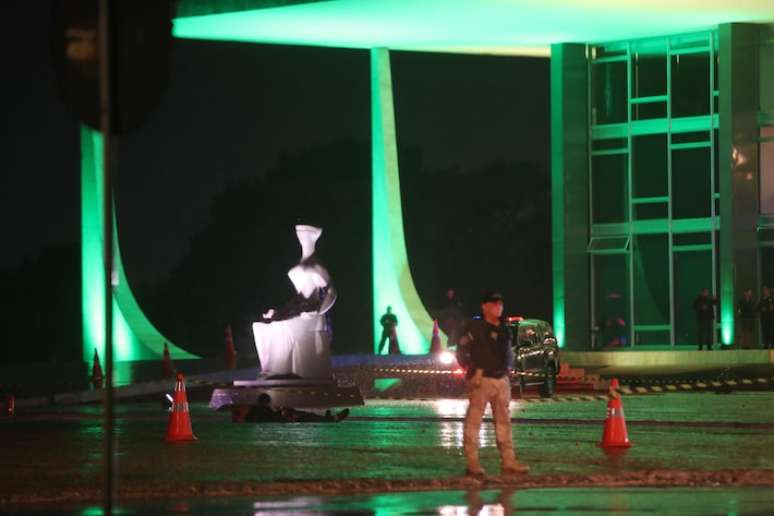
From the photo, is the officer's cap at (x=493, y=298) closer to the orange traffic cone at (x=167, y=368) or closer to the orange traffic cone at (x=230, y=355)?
the orange traffic cone at (x=167, y=368)

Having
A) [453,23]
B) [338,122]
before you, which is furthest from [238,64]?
[453,23]

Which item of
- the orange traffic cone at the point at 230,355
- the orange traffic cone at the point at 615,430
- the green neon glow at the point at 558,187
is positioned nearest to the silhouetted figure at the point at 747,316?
the green neon glow at the point at 558,187

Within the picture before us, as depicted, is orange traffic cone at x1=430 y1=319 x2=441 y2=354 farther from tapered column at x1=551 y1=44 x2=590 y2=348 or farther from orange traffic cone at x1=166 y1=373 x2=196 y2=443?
orange traffic cone at x1=166 y1=373 x2=196 y2=443

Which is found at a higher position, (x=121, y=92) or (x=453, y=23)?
(x=453, y=23)

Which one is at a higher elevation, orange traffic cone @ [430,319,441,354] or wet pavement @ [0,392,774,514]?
orange traffic cone @ [430,319,441,354]

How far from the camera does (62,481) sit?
15.6 meters

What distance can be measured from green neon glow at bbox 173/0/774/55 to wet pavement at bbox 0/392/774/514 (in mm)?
17908

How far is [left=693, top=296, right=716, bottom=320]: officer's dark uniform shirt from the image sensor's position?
4472cm

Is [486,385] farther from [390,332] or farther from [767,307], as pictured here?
[390,332]

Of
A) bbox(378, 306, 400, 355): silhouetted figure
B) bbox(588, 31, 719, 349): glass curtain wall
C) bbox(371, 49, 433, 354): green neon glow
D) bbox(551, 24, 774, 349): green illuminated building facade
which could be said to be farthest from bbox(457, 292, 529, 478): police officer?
bbox(371, 49, 433, 354): green neon glow

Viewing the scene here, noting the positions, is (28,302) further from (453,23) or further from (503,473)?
(503,473)

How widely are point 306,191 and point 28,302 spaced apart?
15865 mm

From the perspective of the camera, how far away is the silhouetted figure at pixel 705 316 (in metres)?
44.8

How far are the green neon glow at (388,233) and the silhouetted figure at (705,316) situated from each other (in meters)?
9.55
